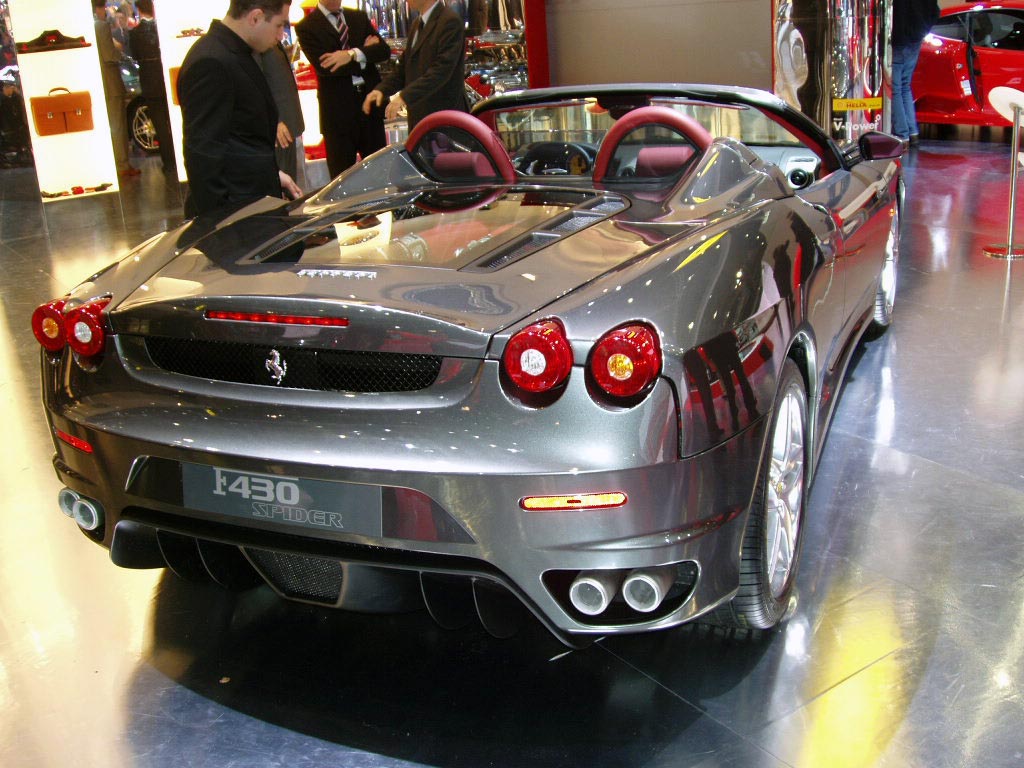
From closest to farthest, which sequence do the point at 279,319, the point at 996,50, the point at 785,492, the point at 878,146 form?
the point at 279,319 → the point at 785,492 → the point at 878,146 → the point at 996,50

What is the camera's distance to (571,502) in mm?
1859

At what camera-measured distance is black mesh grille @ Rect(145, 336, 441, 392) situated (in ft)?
6.52

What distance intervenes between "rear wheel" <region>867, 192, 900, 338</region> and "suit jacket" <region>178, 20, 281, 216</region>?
8.18 ft

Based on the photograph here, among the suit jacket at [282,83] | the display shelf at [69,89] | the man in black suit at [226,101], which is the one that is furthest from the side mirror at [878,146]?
the display shelf at [69,89]

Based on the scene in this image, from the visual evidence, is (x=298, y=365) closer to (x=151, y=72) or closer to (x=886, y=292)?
(x=886, y=292)

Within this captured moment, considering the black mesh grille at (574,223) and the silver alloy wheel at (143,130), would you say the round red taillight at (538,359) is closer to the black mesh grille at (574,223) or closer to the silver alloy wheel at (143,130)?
the black mesh grille at (574,223)

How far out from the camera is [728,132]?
3.66 meters

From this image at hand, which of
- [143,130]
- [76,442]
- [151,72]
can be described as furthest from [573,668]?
[143,130]

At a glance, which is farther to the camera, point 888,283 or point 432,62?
point 432,62

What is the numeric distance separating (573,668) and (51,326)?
1.34 m

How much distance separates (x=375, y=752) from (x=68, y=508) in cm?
84

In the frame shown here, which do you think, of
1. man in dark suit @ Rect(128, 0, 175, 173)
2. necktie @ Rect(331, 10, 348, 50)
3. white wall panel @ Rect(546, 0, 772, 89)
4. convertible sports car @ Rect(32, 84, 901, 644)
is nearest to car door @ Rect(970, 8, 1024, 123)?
white wall panel @ Rect(546, 0, 772, 89)

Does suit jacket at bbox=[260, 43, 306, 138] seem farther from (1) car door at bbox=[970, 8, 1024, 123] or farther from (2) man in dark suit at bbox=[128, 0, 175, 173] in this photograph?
(1) car door at bbox=[970, 8, 1024, 123]

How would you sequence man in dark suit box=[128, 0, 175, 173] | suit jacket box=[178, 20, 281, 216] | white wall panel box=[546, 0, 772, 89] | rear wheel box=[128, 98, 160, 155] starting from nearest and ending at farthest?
suit jacket box=[178, 20, 281, 216]
white wall panel box=[546, 0, 772, 89]
man in dark suit box=[128, 0, 175, 173]
rear wheel box=[128, 98, 160, 155]
